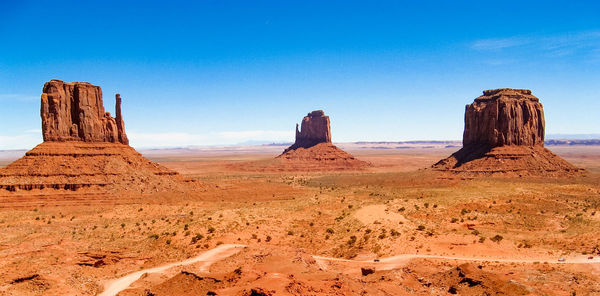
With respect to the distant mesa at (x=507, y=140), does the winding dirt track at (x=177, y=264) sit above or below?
below

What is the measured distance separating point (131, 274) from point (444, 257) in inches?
830

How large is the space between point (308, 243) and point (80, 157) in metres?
38.8

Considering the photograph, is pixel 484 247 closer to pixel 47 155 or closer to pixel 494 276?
pixel 494 276

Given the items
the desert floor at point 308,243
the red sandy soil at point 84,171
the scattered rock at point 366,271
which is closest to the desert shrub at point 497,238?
the desert floor at point 308,243

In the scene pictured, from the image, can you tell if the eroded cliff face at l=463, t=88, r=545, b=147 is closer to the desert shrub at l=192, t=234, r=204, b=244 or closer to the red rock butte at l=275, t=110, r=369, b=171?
the red rock butte at l=275, t=110, r=369, b=171

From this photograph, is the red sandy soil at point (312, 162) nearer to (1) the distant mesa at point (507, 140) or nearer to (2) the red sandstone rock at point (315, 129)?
(2) the red sandstone rock at point (315, 129)

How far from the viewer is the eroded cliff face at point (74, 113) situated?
4969 cm

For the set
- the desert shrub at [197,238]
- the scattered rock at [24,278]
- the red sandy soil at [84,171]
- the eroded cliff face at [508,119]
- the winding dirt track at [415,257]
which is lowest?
the winding dirt track at [415,257]

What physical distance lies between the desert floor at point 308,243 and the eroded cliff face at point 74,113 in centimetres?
1059

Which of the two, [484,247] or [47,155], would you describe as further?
[47,155]

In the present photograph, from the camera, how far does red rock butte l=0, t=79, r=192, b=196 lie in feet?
150

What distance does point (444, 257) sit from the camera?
24.4 meters

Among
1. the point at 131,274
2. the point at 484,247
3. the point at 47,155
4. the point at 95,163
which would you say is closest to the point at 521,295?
the point at 484,247

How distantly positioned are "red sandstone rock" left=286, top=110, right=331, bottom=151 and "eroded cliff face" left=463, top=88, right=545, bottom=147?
2261 inches
